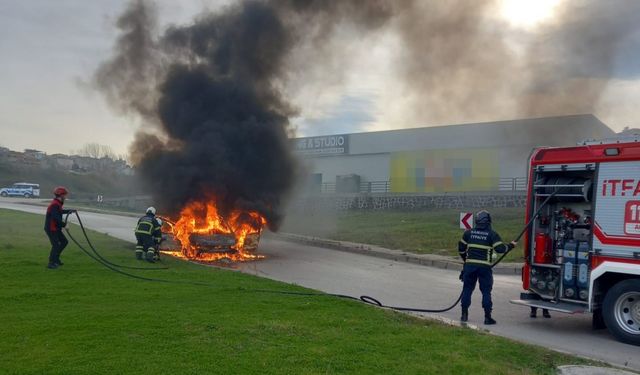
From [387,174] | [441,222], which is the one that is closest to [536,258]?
Result: [441,222]

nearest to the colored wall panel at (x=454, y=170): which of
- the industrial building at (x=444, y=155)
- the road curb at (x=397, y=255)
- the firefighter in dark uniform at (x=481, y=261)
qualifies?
the industrial building at (x=444, y=155)

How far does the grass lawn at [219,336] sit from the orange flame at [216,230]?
5.76m

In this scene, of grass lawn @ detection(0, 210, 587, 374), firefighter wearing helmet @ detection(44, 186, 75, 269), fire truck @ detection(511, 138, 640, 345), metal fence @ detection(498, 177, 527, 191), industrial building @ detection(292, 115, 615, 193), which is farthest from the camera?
metal fence @ detection(498, 177, 527, 191)

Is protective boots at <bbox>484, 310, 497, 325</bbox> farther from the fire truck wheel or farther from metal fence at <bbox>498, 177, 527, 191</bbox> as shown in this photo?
metal fence at <bbox>498, 177, 527, 191</bbox>

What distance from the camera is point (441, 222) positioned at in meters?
23.7

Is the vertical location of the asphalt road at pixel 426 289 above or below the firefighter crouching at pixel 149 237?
below

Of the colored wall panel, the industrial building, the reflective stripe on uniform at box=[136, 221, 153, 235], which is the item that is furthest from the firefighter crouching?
the colored wall panel

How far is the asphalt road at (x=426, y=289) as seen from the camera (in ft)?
23.4

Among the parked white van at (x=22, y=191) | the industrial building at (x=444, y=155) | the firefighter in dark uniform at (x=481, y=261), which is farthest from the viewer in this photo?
the parked white van at (x=22, y=191)

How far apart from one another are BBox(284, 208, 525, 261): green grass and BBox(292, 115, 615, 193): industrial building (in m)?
2.17

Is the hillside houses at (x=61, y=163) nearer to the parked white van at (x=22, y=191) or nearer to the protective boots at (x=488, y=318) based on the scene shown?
the parked white van at (x=22, y=191)

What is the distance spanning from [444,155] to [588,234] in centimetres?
2031

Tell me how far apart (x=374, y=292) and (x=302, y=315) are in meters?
3.58

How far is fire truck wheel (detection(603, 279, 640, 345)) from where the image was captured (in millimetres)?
7230
